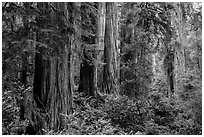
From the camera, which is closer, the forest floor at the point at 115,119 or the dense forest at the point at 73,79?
the dense forest at the point at 73,79

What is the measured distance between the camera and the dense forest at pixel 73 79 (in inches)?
225

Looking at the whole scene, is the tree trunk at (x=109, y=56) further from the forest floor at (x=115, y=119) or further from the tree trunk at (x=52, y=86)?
the tree trunk at (x=52, y=86)

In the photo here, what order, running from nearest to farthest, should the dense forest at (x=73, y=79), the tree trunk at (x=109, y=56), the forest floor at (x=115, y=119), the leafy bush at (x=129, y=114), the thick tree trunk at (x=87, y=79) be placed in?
1. the dense forest at (x=73, y=79)
2. the forest floor at (x=115, y=119)
3. the leafy bush at (x=129, y=114)
4. the thick tree trunk at (x=87, y=79)
5. the tree trunk at (x=109, y=56)

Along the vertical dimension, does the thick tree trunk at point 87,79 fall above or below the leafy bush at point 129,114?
above

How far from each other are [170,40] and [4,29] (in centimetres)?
760

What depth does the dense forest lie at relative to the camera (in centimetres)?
572

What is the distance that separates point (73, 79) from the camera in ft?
25.2

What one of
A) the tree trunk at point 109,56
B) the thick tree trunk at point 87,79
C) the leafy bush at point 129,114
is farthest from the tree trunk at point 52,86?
the tree trunk at point 109,56

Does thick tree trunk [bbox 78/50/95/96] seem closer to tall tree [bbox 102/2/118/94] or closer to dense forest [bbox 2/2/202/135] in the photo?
dense forest [bbox 2/2/202/135]

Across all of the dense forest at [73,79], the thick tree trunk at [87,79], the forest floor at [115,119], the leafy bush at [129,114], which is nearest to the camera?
the dense forest at [73,79]

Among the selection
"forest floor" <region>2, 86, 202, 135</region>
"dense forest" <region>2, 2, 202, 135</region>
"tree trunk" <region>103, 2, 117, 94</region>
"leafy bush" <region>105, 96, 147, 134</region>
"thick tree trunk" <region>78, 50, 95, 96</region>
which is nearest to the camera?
"dense forest" <region>2, 2, 202, 135</region>

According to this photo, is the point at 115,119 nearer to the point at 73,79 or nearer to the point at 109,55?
the point at 73,79

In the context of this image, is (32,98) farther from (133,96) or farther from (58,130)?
(133,96)

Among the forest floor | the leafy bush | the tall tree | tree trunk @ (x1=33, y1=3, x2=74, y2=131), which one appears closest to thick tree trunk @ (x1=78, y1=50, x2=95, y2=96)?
the forest floor
